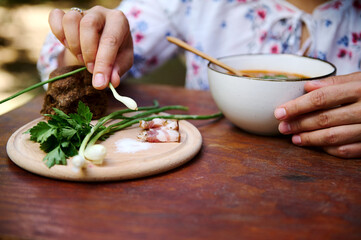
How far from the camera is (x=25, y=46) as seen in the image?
609 centimetres

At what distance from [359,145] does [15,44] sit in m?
6.42

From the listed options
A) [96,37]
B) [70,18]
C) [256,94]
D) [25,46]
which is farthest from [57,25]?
[25,46]

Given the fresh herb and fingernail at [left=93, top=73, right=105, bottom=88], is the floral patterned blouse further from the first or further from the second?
the fresh herb

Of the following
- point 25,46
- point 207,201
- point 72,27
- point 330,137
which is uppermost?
point 72,27

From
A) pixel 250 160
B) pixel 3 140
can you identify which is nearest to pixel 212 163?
→ pixel 250 160

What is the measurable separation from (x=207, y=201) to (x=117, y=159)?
0.30 m

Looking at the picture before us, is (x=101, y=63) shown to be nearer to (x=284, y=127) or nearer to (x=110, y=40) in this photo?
(x=110, y=40)

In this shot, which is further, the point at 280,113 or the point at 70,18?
the point at 70,18

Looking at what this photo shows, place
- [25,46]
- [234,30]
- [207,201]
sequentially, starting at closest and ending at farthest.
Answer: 1. [207,201]
2. [234,30]
3. [25,46]

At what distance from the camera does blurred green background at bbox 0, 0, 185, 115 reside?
4.98 meters

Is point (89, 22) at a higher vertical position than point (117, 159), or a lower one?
higher

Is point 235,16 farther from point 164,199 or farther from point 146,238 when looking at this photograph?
point 146,238

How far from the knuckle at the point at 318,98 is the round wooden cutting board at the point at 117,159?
1.25 ft

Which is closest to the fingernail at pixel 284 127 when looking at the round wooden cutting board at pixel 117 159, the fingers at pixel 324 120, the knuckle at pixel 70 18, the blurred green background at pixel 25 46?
the fingers at pixel 324 120
